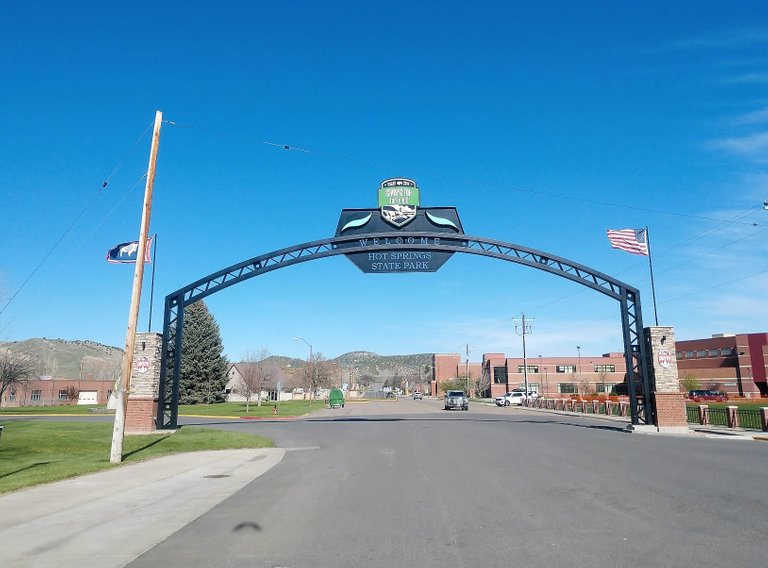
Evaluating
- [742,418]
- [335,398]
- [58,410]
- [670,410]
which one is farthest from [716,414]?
[58,410]

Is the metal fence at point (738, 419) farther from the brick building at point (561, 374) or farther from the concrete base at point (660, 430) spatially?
the brick building at point (561, 374)

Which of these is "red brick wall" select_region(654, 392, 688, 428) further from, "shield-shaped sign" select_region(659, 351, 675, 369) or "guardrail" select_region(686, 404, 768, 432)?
"guardrail" select_region(686, 404, 768, 432)

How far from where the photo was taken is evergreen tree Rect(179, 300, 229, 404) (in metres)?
66.3

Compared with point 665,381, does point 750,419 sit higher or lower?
lower

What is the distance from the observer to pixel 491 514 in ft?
27.2

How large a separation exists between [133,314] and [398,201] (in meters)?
14.7

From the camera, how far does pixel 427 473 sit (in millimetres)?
12688

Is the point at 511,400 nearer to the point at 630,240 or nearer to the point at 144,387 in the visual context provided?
the point at 630,240

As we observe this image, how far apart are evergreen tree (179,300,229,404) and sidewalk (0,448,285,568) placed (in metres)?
53.7

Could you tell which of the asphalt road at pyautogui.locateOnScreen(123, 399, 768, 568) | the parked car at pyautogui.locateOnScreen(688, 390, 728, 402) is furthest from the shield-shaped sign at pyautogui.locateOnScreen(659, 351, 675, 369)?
the parked car at pyautogui.locateOnScreen(688, 390, 728, 402)

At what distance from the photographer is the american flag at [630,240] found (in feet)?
86.0

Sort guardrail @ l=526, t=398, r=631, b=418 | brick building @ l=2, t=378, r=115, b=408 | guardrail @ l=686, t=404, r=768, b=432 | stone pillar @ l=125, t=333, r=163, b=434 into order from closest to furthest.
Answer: guardrail @ l=686, t=404, r=768, b=432
stone pillar @ l=125, t=333, r=163, b=434
guardrail @ l=526, t=398, r=631, b=418
brick building @ l=2, t=378, r=115, b=408

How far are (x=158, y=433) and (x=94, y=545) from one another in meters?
18.4

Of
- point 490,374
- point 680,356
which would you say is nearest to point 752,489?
point 680,356
